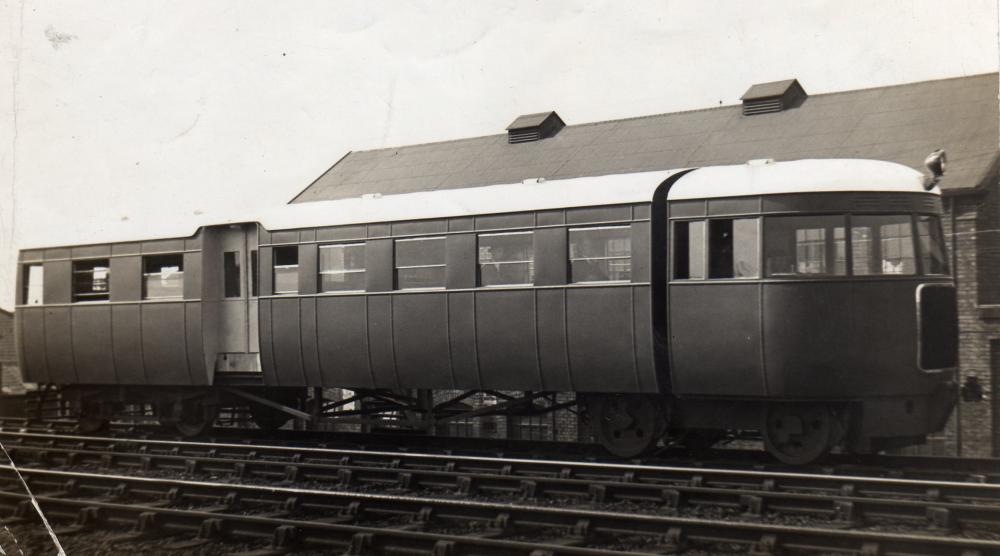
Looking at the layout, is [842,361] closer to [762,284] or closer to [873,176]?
[762,284]

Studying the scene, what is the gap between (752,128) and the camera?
1962 cm

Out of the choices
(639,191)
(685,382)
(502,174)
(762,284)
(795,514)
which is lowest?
(795,514)

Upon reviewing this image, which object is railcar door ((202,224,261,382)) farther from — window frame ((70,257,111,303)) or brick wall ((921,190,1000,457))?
brick wall ((921,190,1000,457))

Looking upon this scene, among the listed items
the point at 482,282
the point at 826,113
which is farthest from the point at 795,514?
the point at 826,113

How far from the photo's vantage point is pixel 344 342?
551 inches

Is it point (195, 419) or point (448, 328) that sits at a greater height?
point (448, 328)

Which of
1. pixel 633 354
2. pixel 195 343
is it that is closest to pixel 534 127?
pixel 195 343

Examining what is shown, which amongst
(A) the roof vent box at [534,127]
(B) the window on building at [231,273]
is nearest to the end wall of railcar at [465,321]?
(B) the window on building at [231,273]

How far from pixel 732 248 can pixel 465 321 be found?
370 cm

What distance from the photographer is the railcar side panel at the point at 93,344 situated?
54.1ft

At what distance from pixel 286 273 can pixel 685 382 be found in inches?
260

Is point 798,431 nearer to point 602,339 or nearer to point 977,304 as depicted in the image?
point 602,339

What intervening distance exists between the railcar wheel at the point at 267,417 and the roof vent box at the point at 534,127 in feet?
32.5

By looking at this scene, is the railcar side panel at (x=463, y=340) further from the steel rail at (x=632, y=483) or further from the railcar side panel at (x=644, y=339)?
the railcar side panel at (x=644, y=339)
